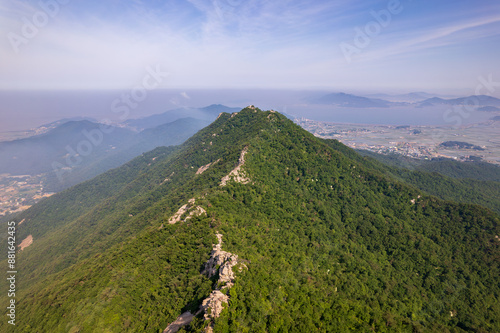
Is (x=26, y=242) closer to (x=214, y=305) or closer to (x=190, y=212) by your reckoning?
(x=190, y=212)

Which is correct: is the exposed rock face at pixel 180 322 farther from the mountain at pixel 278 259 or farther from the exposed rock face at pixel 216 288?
the mountain at pixel 278 259

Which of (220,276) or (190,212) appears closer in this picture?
(220,276)

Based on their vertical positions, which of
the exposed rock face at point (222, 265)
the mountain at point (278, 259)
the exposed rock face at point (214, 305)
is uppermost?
the exposed rock face at point (214, 305)

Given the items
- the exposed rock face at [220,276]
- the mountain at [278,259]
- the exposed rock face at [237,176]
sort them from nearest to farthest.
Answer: the exposed rock face at [220,276] < the mountain at [278,259] < the exposed rock face at [237,176]

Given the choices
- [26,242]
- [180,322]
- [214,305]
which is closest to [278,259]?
[214,305]

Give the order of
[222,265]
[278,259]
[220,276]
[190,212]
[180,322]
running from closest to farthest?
[180,322] < [220,276] < [222,265] < [278,259] < [190,212]

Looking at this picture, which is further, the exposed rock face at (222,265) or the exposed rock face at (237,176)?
the exposed rock face at (237,176)

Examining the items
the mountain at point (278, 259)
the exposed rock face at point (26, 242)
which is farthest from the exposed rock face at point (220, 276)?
the exposed rock face at point (26, 242)

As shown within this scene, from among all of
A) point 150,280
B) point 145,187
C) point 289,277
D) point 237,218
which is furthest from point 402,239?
point 145,187

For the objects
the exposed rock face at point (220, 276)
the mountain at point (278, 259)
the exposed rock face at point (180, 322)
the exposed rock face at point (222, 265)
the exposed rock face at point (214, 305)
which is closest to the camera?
the exposed rock face at point (214, 305)
